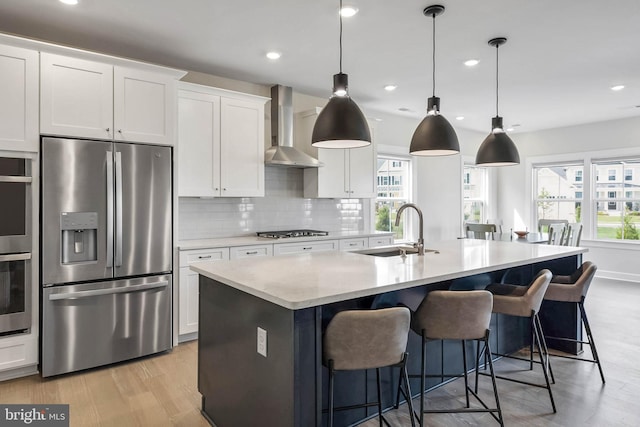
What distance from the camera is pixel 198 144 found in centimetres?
398

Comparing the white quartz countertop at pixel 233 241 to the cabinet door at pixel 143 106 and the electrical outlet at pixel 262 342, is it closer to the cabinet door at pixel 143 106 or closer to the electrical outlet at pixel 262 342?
the cabinet door at pixel 143 106

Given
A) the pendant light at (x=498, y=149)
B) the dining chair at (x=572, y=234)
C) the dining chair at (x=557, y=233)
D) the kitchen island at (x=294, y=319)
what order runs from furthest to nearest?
the dining chair at (x=572, y=234) → the dining chair at (x=557, y=233) → the pendant light at (x=498, y=149) → the kitchen island at (x=294, y=319)

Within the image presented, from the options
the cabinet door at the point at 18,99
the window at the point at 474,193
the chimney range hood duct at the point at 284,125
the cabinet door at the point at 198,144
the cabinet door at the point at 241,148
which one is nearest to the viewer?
the cabinet door at the point at 18,99

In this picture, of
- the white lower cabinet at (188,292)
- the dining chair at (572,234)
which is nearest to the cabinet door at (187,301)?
the white lower cabinet at (188,292)

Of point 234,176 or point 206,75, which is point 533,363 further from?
point 206,75

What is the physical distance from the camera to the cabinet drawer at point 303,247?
4262mm

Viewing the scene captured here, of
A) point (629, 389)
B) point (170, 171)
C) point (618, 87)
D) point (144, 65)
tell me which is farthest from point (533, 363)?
point (144, 65)

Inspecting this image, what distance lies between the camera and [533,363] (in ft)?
10.7

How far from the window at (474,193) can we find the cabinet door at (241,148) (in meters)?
4.49

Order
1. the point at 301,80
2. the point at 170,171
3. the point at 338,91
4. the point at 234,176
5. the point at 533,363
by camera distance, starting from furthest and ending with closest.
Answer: the point at 301,80 → the point at 234,176 → the point at 170,171 → the point at 533,363 → the point at 338,91

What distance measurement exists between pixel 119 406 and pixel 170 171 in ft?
6.13

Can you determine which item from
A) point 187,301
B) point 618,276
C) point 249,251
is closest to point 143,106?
point 249,251

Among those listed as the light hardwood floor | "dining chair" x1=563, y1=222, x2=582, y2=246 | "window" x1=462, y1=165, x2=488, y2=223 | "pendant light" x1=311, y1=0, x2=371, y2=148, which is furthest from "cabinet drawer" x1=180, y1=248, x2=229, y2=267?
"window" x1=462, y1=165, x2=488, y2=223

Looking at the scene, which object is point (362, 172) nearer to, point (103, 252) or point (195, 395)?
point (103, 252)
